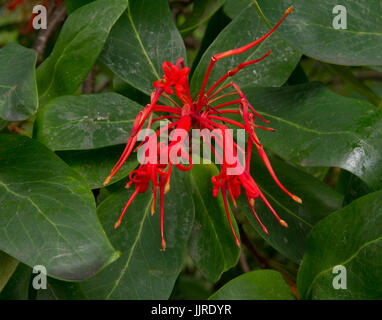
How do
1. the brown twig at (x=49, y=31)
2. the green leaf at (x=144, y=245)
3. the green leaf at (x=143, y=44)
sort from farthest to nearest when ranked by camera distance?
the brown twig at (x=49, y=31)
the green leaf at (x=143, y=44)
the green leaf at (x=144, y=245)

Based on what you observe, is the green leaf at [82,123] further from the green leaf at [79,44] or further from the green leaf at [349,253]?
the green leaf at [349,253]

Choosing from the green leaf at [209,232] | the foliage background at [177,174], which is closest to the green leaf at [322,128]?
the foliage background at [177,174]

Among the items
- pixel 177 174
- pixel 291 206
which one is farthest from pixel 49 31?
pixel 291 206

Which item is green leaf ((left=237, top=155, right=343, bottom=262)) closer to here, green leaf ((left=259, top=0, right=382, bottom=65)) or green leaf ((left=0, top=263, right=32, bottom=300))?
green leaf ((left=259, top=0, right=382, bottom=65))

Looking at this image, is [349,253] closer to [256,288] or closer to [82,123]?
[256,288]

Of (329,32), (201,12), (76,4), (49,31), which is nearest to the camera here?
(329,32)
